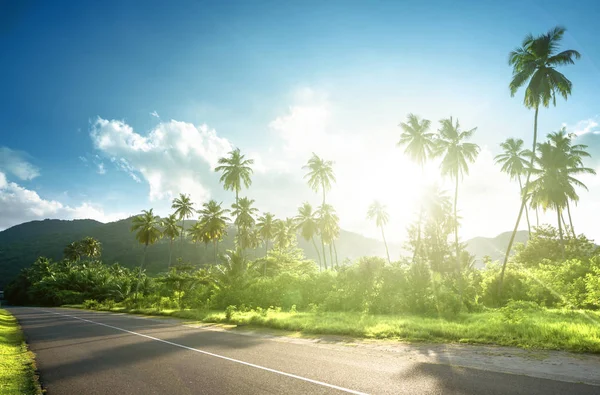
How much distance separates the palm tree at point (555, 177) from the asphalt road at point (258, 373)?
36.6 m

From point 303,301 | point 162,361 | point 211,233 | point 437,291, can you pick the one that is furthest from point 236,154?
point 162,361

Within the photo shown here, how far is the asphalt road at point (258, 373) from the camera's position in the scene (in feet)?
21.1

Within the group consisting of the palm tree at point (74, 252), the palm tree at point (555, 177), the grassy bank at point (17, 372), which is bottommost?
the grassy bank at point (17, 372)

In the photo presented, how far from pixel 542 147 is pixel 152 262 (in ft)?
430

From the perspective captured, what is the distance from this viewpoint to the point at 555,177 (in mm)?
35938

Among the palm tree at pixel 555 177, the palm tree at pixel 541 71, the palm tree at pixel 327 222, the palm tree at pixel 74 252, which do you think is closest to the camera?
the palm tree at pixel 541 71

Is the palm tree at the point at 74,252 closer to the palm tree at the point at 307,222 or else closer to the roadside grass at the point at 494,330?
the palm tree at the point at 307,222

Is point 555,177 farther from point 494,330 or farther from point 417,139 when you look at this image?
point 494,330

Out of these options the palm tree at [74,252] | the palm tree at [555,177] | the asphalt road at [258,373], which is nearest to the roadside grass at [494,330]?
the asphalt road at [258,373]

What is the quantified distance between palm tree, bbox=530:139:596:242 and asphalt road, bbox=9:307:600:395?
36.6 meters

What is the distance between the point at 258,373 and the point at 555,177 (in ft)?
138

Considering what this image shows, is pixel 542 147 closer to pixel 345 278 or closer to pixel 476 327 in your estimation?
pixel 345 278

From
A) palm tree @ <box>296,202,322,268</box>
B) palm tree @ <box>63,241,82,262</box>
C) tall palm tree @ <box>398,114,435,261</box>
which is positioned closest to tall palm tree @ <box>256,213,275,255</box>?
palm tree @ <box>296,202,322,268</box>

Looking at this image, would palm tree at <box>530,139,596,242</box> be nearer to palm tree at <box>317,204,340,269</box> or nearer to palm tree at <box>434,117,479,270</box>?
palm tree at <box>434,117,479,270</box>
